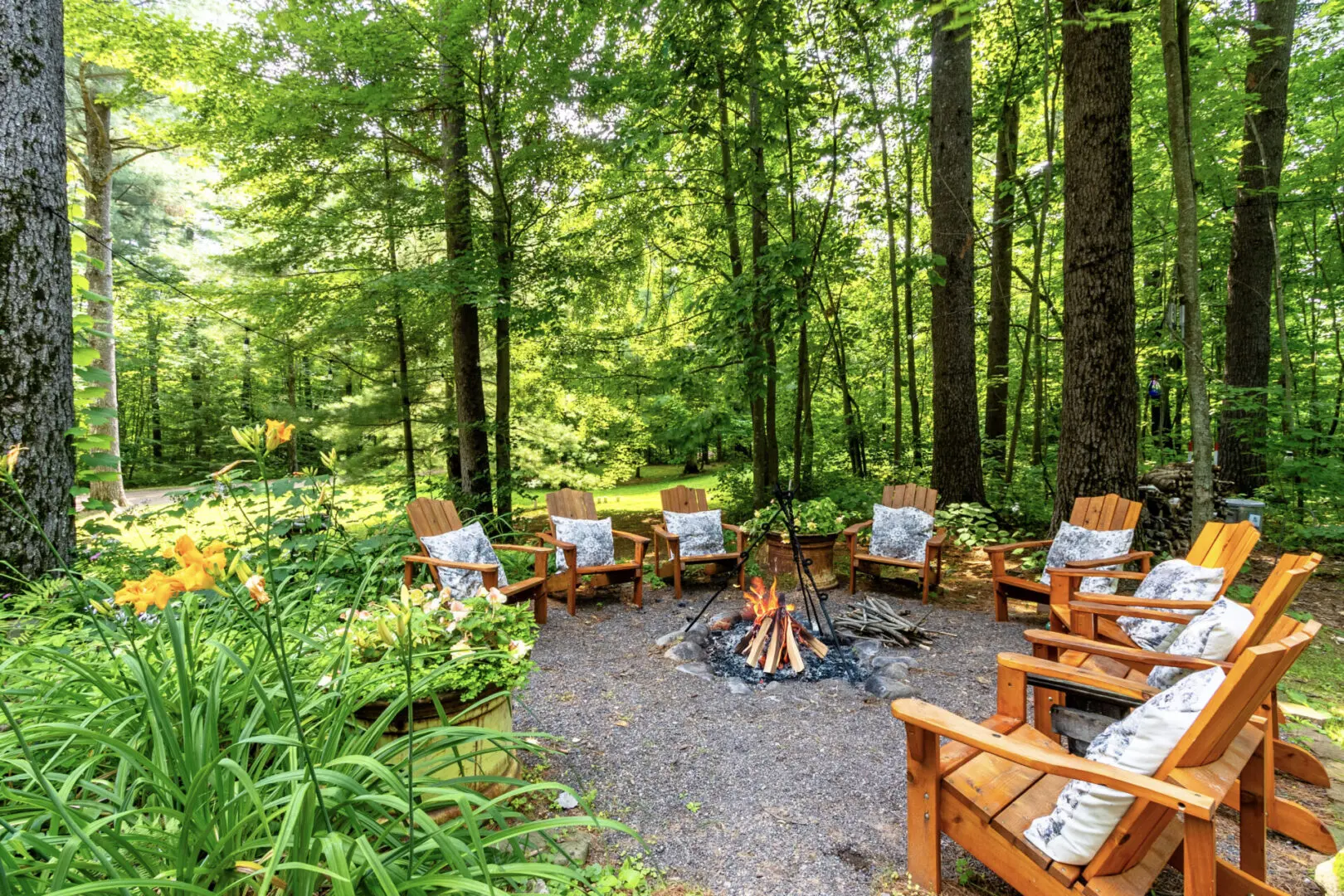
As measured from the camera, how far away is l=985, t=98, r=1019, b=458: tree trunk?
265 inches

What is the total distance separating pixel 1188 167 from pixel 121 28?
26.4 ft

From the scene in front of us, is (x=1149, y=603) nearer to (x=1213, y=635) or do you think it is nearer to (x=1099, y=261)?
(x=1213, y=635)

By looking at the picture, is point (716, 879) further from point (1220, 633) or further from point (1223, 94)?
point (1223, 94)

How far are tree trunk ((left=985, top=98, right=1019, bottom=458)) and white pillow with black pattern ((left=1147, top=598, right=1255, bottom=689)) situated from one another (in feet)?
18.2

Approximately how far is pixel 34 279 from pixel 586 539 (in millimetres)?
3389

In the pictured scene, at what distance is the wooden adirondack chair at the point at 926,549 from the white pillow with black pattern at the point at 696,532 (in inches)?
41.1

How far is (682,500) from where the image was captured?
493cm

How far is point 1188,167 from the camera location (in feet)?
10.5

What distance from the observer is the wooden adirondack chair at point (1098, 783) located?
3.79 feet

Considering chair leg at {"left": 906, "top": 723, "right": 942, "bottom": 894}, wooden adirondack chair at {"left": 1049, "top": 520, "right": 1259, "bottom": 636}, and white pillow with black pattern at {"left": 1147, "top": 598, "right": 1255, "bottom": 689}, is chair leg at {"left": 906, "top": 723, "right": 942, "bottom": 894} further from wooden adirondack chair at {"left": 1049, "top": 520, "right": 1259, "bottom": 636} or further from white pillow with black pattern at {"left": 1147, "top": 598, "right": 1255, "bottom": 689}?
wooden adirondack chair at {"left": 1049, "top": 520, "right": 1259, "bottom": 636}

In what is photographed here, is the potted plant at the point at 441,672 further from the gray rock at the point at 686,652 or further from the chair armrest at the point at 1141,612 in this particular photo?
the chair armrest at the point at 1141,612

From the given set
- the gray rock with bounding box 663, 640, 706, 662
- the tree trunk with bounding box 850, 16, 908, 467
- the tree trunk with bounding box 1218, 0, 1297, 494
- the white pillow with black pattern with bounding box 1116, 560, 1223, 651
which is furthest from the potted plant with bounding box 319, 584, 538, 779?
the tree trunk with bounding box 1218, 0, 1297, 494

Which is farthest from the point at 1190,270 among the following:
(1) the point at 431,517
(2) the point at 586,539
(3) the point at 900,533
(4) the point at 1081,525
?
(1) the point at 431,517

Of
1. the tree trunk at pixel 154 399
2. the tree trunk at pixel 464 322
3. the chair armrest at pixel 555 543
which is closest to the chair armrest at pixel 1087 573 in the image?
the chair armrest at pixel 555 543
